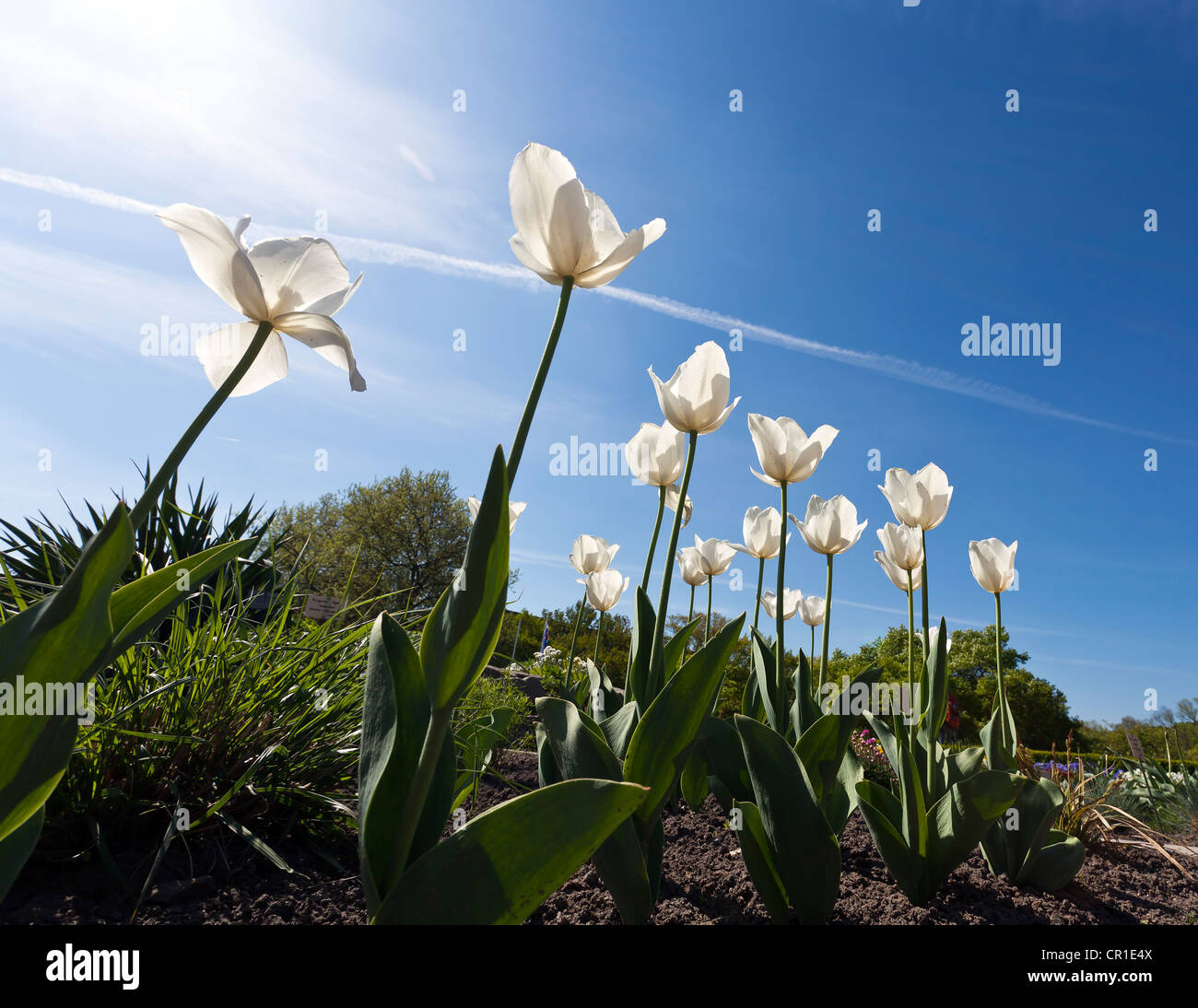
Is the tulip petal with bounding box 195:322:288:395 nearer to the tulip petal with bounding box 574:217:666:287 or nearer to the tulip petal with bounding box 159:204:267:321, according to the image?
the tulip petal with bounding box 159:204:267:321

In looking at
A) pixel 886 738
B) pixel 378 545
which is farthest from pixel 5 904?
pixel 378 545

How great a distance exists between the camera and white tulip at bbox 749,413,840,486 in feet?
7.90

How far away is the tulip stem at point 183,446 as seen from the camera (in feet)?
3.72

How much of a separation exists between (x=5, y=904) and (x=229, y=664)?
3.20 feet

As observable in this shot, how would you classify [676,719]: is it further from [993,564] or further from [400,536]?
[400,536]

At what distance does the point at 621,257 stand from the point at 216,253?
0.84m

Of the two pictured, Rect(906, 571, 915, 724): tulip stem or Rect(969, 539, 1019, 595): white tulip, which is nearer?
Rect(906, 571, 915, 724): tulip stem

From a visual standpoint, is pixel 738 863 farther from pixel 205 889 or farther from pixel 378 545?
pixel 378 545

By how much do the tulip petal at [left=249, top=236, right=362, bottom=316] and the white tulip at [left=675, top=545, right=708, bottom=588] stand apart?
3.11 m

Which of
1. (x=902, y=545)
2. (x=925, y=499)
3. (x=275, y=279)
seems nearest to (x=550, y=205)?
(x=275, y=279)

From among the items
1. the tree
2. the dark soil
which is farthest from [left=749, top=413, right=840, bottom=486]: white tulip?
the tree

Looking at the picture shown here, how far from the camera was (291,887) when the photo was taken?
1947mm

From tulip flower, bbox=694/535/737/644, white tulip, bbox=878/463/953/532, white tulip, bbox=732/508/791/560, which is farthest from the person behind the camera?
tulip flower, bbox=694/535/737/644

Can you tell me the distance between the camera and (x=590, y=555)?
4207mm
